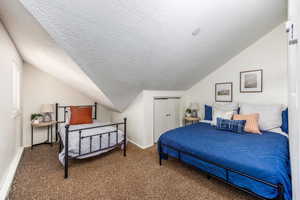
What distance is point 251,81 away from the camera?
3.11 metres

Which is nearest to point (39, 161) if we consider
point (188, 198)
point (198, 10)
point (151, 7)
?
point (188, 198)

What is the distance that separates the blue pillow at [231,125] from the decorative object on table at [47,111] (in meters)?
3.65

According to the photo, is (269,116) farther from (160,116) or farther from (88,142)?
(88,142)

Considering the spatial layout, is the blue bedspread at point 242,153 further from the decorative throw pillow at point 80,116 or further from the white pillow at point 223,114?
the decorative throw pillow at point 80,116

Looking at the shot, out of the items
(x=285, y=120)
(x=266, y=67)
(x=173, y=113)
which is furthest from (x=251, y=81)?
(x=173, y=113)

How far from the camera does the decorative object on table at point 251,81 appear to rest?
118 inches

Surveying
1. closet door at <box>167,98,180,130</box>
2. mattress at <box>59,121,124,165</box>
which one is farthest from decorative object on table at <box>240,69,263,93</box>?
mattress at <box>59,121,124,165</box>

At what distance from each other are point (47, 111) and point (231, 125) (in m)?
3.84

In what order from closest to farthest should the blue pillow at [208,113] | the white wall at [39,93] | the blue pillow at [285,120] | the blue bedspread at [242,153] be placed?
the blue bedspread at [242,153] < the blue pillow at [285,120] < the white wall at [39,93] < the blue pillow at [208,113]

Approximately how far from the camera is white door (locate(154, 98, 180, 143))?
3502 mm

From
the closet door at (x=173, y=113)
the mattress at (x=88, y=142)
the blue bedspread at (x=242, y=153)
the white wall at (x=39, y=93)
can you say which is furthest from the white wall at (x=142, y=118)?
the white wall at (x=39, y=93)

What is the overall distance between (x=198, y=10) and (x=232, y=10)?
2.11 ft

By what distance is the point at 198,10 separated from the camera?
1.80 metres

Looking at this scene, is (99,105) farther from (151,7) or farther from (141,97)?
(151,7)
